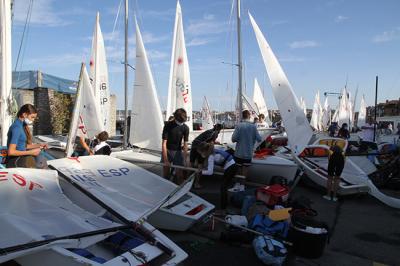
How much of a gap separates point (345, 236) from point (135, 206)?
3.17 m

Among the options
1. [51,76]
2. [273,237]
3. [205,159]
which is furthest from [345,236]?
[51,76]

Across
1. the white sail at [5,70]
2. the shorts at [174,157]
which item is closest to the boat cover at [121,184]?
the shorts at [174,157]

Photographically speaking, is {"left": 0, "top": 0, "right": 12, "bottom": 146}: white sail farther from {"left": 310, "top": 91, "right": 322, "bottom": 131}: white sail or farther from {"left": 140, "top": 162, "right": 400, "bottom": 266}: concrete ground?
{"left": 310, "top": 91, "right": 322, "bottom": 131}: white sail

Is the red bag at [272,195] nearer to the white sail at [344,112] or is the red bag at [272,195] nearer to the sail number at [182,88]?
the sail number at [182,88]

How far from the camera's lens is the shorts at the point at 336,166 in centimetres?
701

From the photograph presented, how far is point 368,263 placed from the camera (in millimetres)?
4125

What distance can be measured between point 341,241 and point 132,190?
297cm

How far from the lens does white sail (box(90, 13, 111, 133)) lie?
1188 centimetres

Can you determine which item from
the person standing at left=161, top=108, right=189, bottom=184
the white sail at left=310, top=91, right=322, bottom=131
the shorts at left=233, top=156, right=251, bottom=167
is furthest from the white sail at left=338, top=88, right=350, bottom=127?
the person standing at left=161, top=108, right=189, bottom=184

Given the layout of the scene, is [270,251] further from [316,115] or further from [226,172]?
[316,115]

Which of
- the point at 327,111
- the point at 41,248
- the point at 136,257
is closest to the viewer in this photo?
the point at 41,248

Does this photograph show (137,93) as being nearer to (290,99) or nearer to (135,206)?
(290,99)

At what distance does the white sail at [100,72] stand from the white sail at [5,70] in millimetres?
5759

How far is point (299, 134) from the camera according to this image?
27.5 feet
